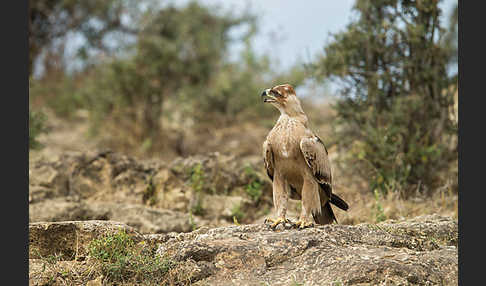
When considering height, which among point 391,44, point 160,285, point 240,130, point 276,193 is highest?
point 391,44

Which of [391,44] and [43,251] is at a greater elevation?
[391,44]

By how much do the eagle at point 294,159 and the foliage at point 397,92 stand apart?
2.87 meters

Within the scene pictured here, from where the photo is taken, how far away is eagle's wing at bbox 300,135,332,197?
4.75 m

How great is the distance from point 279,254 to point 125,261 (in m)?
1.20

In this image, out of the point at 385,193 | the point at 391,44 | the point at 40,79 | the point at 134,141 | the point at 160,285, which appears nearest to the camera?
the point at 160,285

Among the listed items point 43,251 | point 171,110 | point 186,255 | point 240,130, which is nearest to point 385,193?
point 186,255

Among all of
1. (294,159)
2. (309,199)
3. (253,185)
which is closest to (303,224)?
(309,199)

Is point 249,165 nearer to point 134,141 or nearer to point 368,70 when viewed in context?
point 368,70

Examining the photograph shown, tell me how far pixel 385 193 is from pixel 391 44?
2359 mm

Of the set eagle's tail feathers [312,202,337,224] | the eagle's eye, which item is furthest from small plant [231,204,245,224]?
the eagle's eye

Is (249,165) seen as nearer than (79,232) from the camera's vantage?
No

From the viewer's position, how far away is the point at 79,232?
15.5ft

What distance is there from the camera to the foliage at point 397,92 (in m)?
7.75

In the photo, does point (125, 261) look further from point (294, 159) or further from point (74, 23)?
point (74, 23)
